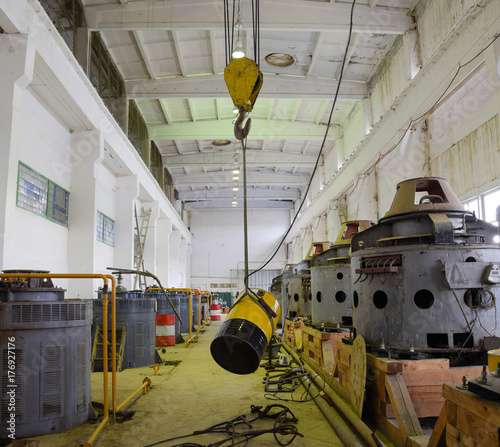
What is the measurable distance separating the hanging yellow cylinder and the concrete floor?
0.96 meters

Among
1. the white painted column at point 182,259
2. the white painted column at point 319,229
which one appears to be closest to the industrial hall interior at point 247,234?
the white painted column at point 319,229

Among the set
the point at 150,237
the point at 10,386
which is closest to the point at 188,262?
the point at 150,237

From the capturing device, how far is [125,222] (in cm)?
1359

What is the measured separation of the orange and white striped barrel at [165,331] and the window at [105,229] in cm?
307

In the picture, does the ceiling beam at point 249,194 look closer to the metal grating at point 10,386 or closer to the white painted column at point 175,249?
the white painted column at point 175,249

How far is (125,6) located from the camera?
9508mm

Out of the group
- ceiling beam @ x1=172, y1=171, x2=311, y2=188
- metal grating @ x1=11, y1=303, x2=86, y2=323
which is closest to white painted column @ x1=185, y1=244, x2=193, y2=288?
ceiling beam @ x1=172, y1=171, x2=311, y2=188

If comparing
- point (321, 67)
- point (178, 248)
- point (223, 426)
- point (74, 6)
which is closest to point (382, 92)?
point (321, 67)

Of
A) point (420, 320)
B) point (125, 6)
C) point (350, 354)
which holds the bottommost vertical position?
point (350, 354)

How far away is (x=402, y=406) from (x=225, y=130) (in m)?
14.4

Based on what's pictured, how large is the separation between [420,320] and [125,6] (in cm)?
921

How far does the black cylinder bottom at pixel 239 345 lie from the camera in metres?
3.26

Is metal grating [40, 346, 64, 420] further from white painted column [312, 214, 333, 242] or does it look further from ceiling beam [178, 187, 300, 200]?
ceiling beam [178, 187, 300, 200]

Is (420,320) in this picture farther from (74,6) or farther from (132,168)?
(132,168)
